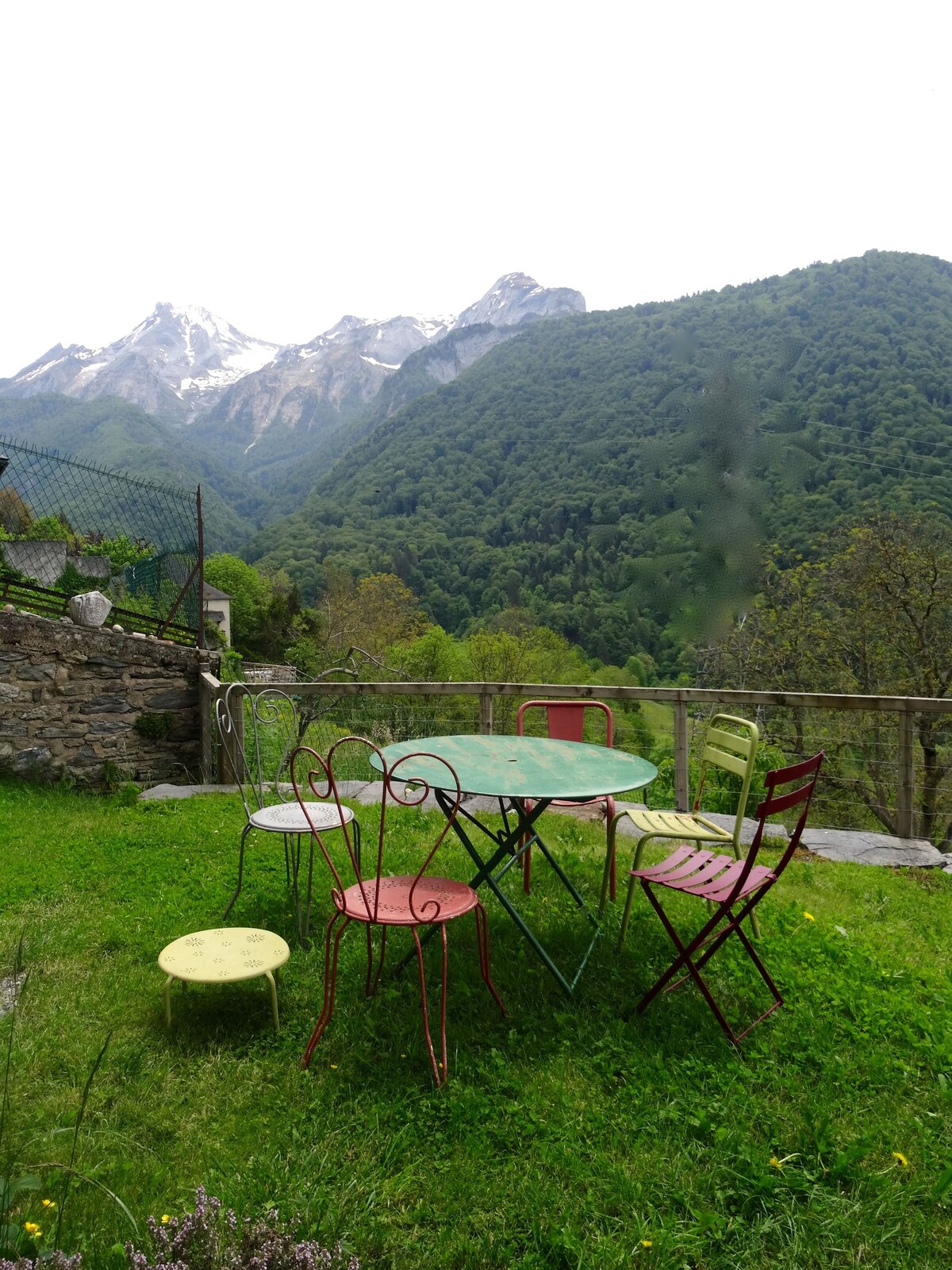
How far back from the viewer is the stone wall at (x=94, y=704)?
564cm

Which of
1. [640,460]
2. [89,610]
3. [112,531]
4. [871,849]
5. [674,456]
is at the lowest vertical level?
[871,849]

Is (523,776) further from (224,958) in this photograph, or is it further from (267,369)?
(267,369)

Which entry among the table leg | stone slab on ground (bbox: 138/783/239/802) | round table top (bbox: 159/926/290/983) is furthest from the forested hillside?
round table top (bbox: 159/926/290/983)

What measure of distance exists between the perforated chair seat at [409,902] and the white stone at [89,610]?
4629 millimetres

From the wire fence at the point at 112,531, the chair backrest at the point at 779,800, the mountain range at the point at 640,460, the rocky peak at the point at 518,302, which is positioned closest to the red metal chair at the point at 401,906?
the chair backrest at the point at 779,800

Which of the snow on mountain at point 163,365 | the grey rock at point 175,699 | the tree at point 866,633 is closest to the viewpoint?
the grey rock at point 175,699

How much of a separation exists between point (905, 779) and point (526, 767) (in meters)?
2.98

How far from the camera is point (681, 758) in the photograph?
15.9ft

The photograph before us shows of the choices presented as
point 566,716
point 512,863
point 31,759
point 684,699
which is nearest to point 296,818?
point 512,863

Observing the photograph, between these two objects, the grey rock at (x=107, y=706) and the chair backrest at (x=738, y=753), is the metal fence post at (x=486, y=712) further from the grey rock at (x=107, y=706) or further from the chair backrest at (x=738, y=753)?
the grey rock at (x=107, y=706)

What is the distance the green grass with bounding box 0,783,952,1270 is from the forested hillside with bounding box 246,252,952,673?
6.58m

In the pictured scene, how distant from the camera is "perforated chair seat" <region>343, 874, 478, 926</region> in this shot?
6.60 feet

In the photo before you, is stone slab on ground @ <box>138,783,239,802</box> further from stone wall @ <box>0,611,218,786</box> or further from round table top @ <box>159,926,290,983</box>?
round table top @ <box>159,926,290,983</box>

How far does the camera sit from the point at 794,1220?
4.95 ft
